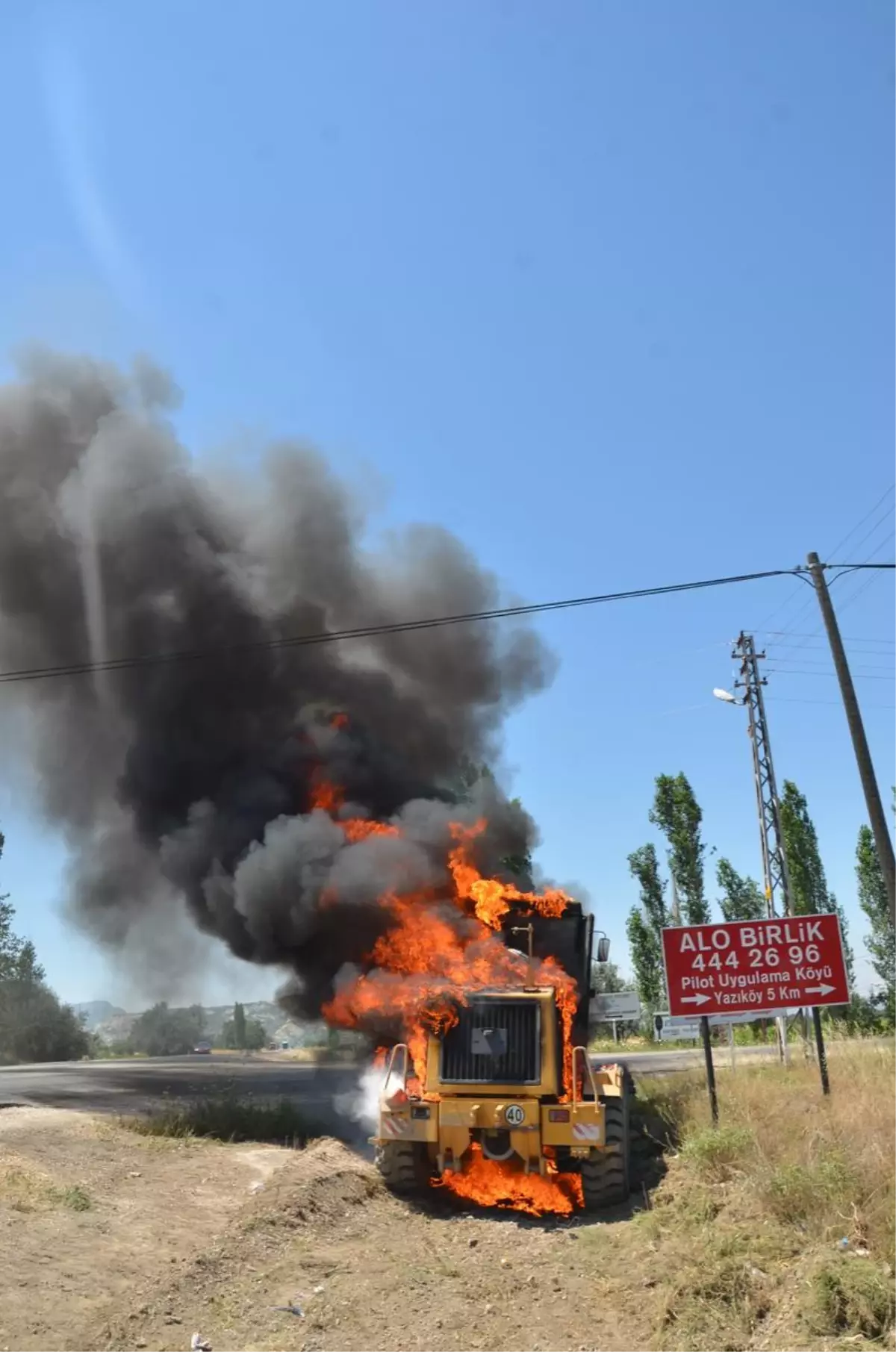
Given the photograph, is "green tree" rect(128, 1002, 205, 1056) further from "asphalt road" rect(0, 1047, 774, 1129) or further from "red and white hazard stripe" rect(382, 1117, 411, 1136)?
"red and white hazard stripe" rect(382, 1117, 411, 1136)

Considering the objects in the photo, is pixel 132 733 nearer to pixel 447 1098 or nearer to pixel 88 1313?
pixel 447 1098

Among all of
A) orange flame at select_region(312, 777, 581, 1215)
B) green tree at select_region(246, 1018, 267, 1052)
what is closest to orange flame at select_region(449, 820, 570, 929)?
orange flame at select_region(312, 777, 581, 1215)

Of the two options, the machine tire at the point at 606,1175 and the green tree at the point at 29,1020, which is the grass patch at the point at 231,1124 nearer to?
the machine tire at the point at 606,1175

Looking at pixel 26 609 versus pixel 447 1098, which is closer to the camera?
pixel 447 1098

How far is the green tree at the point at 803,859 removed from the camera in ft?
137

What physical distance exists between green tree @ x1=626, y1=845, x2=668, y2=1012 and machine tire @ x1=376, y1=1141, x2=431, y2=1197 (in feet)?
106

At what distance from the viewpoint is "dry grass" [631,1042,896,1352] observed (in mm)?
5547

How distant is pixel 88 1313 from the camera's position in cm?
659

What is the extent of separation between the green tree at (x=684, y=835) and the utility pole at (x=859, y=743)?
2519cm

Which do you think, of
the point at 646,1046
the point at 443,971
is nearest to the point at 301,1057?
the point at 646,1046

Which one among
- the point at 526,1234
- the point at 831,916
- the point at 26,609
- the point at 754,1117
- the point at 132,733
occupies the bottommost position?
the point at 526,1234

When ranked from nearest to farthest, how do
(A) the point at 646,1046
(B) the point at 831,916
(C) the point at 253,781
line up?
(B) the point at 831,916 → (C) the point at 253,781 → (A) the point at 646,1046

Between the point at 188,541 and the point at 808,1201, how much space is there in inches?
700

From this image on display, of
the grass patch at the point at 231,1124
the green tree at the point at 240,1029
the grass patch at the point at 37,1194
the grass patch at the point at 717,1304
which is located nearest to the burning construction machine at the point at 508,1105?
the grass patch at the point at 717,1304
